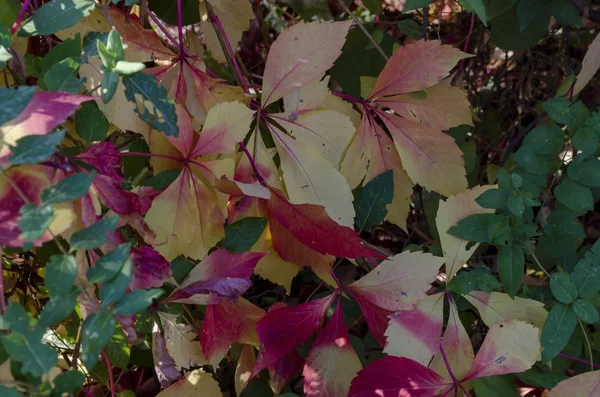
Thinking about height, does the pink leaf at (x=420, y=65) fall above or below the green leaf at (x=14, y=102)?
below

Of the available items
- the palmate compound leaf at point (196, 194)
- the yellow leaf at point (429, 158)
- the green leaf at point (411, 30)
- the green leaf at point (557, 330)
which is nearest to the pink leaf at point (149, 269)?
the palmate compound leaf at point (196, 194)

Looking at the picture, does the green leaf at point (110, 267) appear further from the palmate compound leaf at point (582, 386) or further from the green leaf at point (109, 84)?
the palmate compound leaf at point (582, 386)

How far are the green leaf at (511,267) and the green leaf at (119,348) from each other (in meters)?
0.51

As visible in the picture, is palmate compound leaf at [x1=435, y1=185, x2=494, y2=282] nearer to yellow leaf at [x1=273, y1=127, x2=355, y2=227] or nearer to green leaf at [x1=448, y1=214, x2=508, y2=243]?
green leaf at [x1=448, y1=214, x2=508, y2=243]

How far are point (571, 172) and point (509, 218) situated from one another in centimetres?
11

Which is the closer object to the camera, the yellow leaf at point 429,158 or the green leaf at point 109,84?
the green leaf at point 109,84

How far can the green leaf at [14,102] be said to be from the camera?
1.75 feet

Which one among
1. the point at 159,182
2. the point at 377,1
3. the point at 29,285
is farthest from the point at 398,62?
the point at 29,285

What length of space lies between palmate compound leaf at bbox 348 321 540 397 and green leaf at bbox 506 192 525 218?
0.15 metres

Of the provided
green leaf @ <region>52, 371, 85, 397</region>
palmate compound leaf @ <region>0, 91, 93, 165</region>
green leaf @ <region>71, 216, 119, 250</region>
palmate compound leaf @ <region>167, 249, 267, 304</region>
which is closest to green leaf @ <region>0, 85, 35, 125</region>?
palmate compound leaf @ <region>0, 91, 93, 165</region>

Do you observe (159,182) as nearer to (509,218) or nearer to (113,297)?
(113,297)

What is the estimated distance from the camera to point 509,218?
90 centimetres

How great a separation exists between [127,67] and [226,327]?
393 mm

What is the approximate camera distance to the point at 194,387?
846mm
